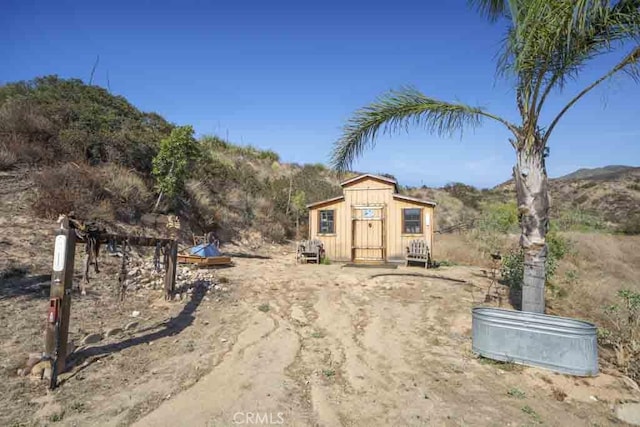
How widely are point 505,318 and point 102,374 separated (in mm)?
5157

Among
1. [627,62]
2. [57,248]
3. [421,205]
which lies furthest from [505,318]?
[421,205]

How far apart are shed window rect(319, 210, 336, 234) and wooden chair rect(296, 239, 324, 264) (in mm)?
910

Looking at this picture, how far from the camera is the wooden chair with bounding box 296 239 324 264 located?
1475cm

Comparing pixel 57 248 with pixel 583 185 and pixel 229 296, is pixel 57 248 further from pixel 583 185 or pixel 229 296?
pixel 583 185

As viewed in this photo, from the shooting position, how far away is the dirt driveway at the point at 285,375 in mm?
3703

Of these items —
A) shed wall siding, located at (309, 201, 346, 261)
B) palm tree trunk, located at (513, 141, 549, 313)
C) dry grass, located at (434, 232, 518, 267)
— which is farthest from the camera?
dry grass, located at (434, 232, 518, 267)

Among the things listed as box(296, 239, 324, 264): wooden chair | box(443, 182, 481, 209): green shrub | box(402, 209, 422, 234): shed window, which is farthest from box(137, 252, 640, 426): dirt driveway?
box(443, 182, 481, 209): green shrub

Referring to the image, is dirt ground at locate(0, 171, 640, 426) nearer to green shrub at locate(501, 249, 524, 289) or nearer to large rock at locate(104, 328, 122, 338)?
large rock at locate(104, 328, 122, 338)

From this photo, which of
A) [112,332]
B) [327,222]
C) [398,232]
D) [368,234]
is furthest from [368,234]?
[112,332]

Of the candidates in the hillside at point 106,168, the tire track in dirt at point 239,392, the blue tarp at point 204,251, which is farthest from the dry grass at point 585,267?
the hillside at point 106,168

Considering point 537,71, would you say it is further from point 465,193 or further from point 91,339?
point 465,193

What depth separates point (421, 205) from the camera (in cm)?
1470

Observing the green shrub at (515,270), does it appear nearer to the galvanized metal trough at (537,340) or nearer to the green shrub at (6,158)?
the galvanized metal trough at (537,340)

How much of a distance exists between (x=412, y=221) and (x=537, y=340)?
10121 mm
